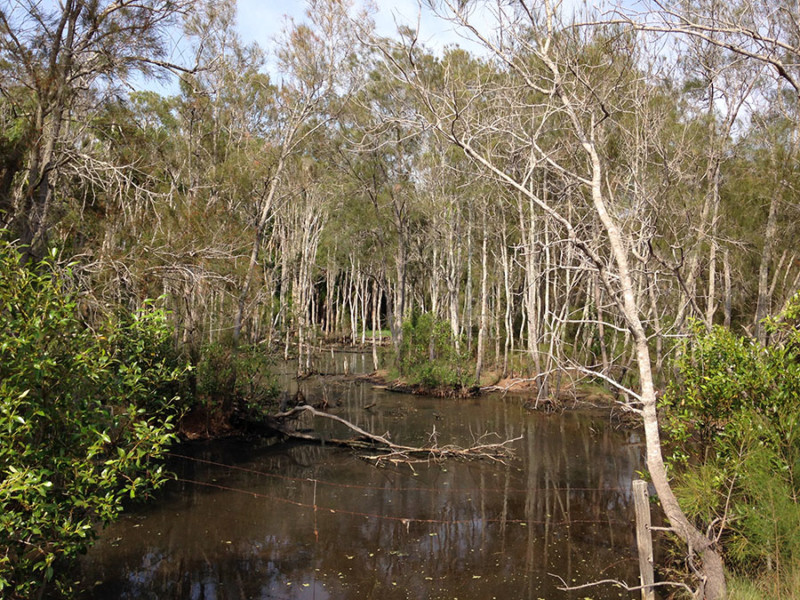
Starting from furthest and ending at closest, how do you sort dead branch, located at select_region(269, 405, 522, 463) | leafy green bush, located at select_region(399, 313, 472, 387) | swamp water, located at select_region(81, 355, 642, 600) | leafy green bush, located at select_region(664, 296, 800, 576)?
leafy green bush, located at select_region(399, 313, 472, 387)
dead branch, located at select_region(269, 405, 522, 463)
swamp water, located at select_region(81, 355, 642, 600)
leafy green bush, located at select_region(664, 296, 800, 576)

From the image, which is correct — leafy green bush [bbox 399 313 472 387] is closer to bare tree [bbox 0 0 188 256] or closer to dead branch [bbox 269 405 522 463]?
dead branch [bbox 269 405 522 463]

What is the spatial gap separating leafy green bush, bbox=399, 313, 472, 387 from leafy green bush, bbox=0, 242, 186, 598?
1456 centimetres

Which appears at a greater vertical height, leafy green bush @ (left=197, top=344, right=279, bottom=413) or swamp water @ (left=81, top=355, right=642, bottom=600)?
leafy green bush @ (left=197, top=344, right=279, bottom=413)

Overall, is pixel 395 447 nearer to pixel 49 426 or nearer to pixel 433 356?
pixel 49 426

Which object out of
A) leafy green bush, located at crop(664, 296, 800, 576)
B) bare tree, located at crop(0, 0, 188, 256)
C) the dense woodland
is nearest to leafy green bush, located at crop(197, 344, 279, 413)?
the dense woodland

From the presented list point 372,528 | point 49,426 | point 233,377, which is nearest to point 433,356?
point 233,377

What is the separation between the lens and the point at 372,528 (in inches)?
294

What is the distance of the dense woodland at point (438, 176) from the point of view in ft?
17.6

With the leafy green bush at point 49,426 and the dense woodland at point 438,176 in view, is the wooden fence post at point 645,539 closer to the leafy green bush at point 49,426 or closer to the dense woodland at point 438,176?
the dense woodland at point 438,176

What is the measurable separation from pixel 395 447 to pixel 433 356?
28.8ft

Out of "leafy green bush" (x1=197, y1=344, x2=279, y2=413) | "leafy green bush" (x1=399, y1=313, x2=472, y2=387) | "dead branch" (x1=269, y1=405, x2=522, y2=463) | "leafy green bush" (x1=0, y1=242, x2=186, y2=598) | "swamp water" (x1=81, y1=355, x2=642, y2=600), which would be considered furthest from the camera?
"leafy green bush" (x1=399, y1=313, x2=472, y2=387)

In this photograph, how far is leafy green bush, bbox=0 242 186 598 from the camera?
11.2 ft

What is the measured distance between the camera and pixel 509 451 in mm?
11094

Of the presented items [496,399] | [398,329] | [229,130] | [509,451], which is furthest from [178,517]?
[398,329]
